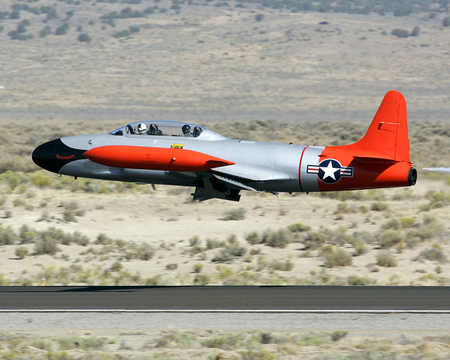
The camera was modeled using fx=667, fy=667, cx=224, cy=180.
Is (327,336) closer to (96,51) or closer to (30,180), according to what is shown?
(30,180)

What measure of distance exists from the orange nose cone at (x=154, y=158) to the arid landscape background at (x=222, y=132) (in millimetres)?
5133

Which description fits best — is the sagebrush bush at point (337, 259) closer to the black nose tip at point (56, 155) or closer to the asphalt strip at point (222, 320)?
the asphalt strip at point (222, 320)

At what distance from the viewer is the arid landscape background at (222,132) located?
956 inches

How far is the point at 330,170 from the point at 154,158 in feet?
16.6

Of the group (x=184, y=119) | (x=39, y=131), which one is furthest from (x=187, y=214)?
(x=184, y=119)

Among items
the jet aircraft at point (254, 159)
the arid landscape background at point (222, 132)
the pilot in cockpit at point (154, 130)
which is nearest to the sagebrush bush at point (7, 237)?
the arid landscape background at point (222, 132)

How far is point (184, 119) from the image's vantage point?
7850 cm

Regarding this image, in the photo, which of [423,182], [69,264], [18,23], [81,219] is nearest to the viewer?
[423,182]

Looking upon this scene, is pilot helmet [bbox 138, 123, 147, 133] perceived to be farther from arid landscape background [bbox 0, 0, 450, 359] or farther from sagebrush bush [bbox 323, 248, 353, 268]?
sagebrush bush [bbox 323, 248, 353, 268]

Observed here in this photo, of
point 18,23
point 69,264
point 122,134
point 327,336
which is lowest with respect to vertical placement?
point 69,264

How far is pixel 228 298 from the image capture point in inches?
683

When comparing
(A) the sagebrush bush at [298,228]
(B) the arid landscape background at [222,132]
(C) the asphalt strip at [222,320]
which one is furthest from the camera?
(A) the sagebrush bush at [298,228]

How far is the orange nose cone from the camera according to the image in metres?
18.4

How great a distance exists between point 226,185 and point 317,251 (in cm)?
915
